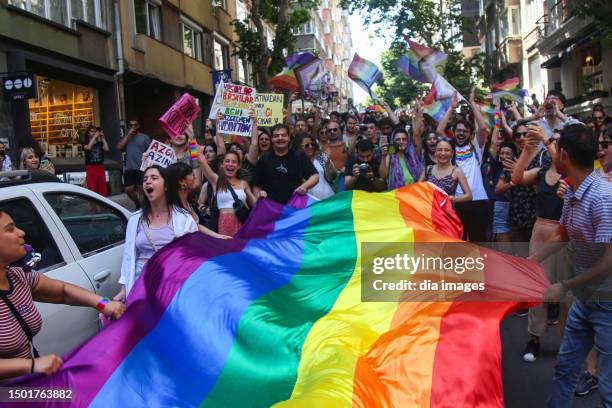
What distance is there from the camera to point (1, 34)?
13.2 m

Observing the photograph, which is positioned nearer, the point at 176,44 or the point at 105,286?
the point at 105,286

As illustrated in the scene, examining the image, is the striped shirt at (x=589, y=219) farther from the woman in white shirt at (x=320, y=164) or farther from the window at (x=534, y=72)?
the window at (x=534, y=72)

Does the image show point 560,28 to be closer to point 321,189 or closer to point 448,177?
point 321,189

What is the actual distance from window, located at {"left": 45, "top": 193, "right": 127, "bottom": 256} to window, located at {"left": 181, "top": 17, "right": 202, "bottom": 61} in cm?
2159

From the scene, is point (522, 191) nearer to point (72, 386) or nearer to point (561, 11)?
point (72, 386)

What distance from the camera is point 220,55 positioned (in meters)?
30.6

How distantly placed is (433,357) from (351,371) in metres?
0.54

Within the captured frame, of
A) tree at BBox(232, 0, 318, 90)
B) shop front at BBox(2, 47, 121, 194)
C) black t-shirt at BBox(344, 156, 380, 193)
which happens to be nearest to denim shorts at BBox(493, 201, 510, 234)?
black t-shirt at BBox(344, 156, 380, 193)

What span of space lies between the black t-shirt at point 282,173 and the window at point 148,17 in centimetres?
1574

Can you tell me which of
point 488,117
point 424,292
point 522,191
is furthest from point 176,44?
point 424,292

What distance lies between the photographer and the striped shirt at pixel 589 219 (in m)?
3.34

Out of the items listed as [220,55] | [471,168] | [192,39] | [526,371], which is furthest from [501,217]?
[220,55]

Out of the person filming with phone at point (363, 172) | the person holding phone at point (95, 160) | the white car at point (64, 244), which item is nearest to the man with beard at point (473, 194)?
the person filming with phone at point (363, 172)

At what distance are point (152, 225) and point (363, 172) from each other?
345cm
